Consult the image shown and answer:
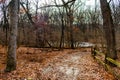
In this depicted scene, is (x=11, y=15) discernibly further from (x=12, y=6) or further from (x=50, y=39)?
(x=50, y=39)

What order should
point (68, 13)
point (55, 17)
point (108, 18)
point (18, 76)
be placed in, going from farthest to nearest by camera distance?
point (55, 17) → point (68, 13) → point (108, 18) → point (18, 76)

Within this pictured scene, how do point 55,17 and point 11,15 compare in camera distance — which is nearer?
point 11,15

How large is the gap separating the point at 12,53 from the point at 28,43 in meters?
25.7

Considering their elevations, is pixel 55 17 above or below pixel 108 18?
above

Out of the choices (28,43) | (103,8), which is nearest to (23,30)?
(28,43)

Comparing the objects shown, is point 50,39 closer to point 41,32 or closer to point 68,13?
point 41,32

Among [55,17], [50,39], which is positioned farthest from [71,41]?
[55,17]

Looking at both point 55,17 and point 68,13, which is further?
point 55,17

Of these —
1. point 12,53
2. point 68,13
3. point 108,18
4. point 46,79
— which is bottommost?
point 46,79

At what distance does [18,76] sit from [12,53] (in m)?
1.78

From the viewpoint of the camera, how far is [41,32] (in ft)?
122

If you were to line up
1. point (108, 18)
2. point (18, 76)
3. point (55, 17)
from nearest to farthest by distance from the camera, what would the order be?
point (18, 76) → point (108, 18) → point (55, 17)

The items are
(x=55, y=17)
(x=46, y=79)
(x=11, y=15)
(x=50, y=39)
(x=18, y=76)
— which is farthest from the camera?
(x=55, y=17)

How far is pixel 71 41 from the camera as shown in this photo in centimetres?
3569
